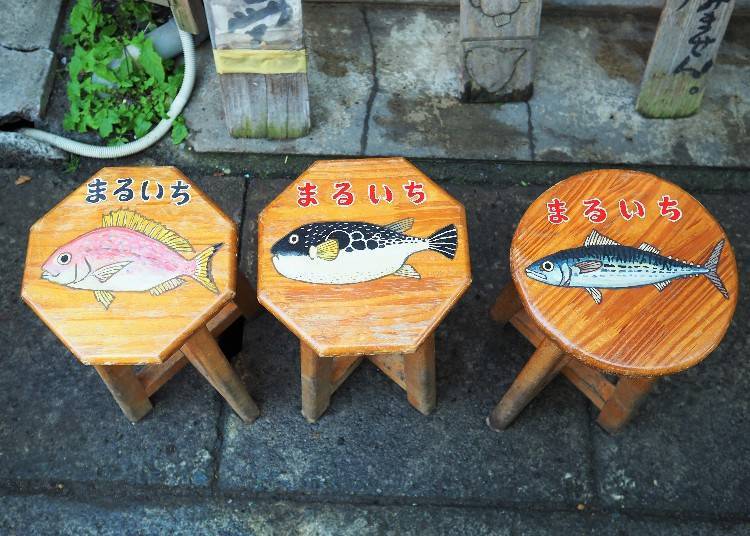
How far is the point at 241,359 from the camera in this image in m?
3.41

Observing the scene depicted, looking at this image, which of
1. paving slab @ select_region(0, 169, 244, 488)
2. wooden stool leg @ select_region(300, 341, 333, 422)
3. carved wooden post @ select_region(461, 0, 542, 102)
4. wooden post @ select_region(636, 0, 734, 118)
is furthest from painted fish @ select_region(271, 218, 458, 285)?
wooden post @ select_region(636, 0, 734, 118)

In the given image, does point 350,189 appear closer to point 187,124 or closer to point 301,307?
point 301,307

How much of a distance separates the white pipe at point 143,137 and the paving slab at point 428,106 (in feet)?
3.30

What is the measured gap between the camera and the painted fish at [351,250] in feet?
8.30

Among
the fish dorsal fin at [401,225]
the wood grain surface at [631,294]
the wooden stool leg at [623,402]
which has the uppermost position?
the fish dorsal fin at [401,225]

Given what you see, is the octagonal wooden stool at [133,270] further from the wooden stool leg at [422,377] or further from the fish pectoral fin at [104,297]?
the wooden stool leg at [422,377]

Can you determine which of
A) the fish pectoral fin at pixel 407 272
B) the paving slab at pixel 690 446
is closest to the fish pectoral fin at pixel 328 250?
the fish pectoral fin at pixel 407 272

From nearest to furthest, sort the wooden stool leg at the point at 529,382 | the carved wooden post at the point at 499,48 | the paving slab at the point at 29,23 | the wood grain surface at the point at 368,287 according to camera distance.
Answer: the wood grain surface at the point at 368,287 < the wooden stool leg at the point at 529,382 < the carved wooden post at the point at 499,48 < the paving slab at the point at 29,23

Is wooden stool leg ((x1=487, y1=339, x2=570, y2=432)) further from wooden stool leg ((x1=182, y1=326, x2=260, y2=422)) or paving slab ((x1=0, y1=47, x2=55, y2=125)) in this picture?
paving slab ((x1=0, y1=47, x2=55, y2=125))

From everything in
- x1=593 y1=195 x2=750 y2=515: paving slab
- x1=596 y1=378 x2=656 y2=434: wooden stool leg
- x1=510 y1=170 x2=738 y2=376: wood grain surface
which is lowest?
x1=593 y1=195 x2=750 y2=515: paving slab

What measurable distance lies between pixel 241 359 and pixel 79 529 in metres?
Result: 0.97

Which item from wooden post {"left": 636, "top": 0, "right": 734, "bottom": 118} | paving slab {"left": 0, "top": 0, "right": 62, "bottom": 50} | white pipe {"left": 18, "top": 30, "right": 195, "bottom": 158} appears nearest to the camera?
wooden post {"left": 636, "top": 0, "right": 734, "bottom": 118}

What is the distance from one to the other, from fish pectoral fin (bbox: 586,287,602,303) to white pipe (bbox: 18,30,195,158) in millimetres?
2442

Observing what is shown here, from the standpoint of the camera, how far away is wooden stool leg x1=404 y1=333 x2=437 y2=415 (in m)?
2.84
